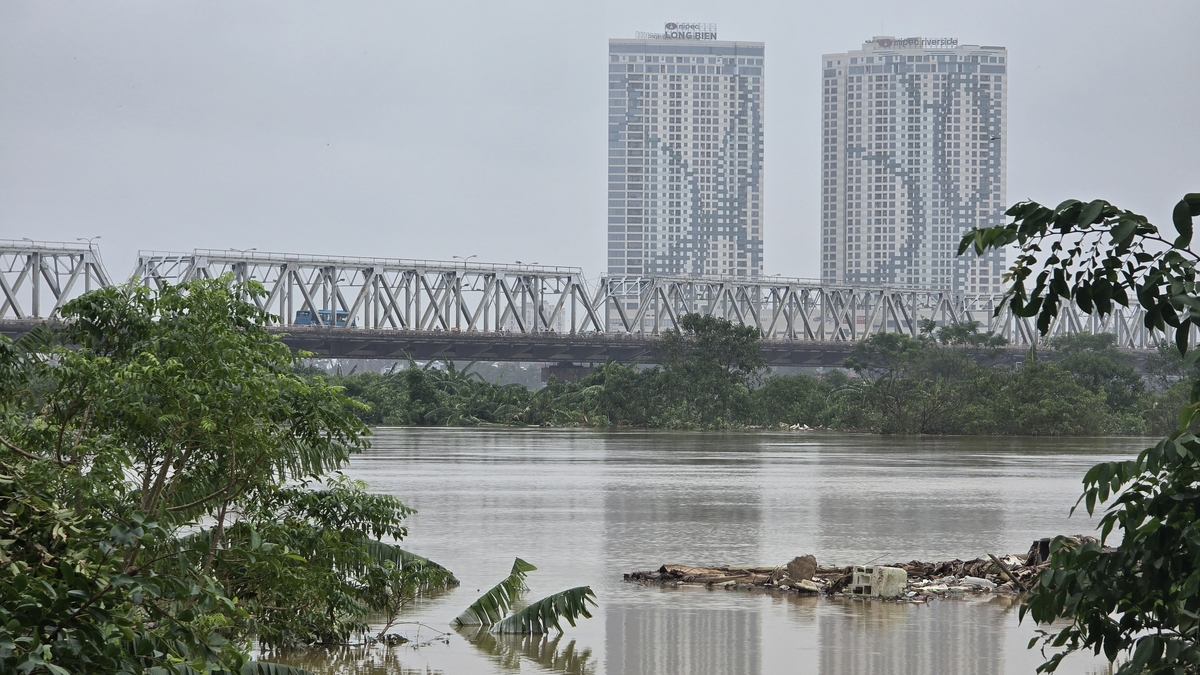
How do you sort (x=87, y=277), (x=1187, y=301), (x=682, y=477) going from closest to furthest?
(x=1187, y=301)
(x=682, y=477)
(x=87, y=277)

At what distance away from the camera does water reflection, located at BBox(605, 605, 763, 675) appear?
1126cm

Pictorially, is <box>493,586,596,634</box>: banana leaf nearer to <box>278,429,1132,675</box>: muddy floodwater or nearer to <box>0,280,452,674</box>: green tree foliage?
<box>278,429,1132,675</box>: muddy floodwater

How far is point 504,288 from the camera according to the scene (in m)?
122

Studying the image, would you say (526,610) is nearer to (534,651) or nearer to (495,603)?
(495,603)

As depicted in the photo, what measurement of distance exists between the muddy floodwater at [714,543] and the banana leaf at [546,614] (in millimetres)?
182

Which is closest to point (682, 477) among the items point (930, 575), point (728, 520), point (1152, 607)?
point (728, 520)

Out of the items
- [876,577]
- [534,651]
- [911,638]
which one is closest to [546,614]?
[534,651]

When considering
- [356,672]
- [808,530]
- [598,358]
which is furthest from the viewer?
[598,358]

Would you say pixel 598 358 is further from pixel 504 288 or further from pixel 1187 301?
pixel 1187 301

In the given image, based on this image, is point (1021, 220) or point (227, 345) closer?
point (1021, 220)

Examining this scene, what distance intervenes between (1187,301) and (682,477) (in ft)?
103

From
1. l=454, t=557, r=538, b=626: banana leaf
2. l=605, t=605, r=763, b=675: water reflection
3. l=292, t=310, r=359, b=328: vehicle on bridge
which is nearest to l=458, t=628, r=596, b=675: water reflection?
l=454, t=557, r=538, b=626: banana leaf

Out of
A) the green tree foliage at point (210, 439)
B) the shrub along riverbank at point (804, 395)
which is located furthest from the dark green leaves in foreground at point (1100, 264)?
the shrub along riverbank at point (804, 395)

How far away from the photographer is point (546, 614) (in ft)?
40.7
